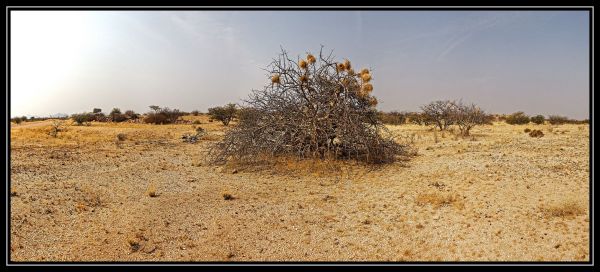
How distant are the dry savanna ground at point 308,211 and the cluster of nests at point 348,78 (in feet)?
7.62

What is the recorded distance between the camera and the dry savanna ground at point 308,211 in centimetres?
507

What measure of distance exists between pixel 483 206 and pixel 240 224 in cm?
400

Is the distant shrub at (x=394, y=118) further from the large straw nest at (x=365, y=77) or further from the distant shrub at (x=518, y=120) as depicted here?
the large straw nest at (x=365, y=77)

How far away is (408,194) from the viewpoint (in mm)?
7688

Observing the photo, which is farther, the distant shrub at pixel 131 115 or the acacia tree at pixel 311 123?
the distant shrub at pixel 131 115

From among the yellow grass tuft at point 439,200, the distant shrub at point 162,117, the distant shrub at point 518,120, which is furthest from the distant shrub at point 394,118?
the yellow grass tuft at point 439,200

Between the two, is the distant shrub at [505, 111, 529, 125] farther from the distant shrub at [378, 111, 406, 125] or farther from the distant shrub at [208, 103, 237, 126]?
the distant shrub at [208, 103, 237, 126]

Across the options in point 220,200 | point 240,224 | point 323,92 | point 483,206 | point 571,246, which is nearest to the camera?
point 571,246

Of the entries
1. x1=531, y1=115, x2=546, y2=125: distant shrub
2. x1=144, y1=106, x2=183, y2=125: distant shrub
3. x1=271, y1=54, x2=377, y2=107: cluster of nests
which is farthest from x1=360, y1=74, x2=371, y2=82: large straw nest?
x1=531, y1=115, x2=546, y2=125: distant shrub

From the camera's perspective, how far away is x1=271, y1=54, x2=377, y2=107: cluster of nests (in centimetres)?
1142

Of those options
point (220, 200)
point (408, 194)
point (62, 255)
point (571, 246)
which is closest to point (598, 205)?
point (571, 246)

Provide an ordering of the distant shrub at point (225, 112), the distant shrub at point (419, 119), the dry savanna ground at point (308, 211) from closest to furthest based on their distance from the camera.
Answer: the dry savanna ground at point (308, 211)
the distant shrub at point (225, 112)
the distant shrub at point (419, 119)

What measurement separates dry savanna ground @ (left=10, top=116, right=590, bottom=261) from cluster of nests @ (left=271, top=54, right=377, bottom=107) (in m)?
2.32
